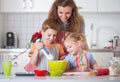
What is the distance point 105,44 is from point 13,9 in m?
1.34

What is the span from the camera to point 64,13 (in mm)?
2078

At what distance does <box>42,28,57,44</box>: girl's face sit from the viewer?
6.50 ft

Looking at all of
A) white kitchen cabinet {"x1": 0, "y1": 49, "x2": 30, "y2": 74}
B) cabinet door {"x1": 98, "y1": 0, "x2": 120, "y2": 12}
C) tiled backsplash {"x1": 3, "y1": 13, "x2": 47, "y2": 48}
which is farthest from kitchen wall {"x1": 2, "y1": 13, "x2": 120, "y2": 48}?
white kitchen cabinet {"x1": 0, "y1": 49, "x2": 30, "y2": 74}

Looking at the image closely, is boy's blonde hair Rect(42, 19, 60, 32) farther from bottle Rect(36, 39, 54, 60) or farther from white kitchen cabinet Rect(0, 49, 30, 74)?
white kitchen cabinet Rect(0, 49, 30, 74)

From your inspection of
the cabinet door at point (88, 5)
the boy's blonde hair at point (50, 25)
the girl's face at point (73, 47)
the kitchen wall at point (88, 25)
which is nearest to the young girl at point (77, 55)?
the girl's face at point (73, 47)

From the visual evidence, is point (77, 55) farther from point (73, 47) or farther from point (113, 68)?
point (113, 68)

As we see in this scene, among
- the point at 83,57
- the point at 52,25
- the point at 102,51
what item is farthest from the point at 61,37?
the point at 102,51

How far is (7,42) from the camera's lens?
3787 mm

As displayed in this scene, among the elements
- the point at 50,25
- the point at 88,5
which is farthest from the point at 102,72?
the point at 88,5

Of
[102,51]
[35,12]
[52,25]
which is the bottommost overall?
[102,51]

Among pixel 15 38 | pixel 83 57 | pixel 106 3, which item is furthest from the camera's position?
pixel 15 38

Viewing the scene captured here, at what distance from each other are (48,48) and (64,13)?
0.97 ft

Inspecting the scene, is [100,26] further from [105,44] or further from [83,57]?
[83,57]

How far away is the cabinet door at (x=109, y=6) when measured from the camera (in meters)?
3.63
